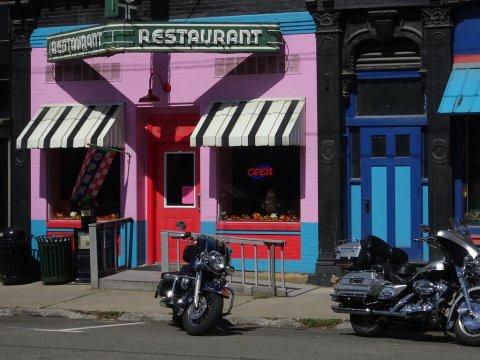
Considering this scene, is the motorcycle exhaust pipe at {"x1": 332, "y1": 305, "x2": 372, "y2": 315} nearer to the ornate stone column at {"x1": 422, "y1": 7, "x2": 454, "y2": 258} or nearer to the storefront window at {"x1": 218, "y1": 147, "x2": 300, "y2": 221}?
the ornate stone column at {"x1": 422, "y1": 7, "x2": 454, "y2": 258}

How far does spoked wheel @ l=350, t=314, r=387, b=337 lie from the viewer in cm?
1004

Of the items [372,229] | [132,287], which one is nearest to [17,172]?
[132,287]

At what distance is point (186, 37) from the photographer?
48.9 feet

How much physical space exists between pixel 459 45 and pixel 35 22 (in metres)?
8.13

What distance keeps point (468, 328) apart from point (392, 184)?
5671 millimetres

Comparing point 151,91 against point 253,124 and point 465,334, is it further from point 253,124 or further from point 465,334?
point 465,334

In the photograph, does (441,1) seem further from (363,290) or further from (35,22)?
(35,22)

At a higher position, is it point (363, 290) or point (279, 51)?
point (279, 51)

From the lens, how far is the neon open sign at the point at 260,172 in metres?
15.6

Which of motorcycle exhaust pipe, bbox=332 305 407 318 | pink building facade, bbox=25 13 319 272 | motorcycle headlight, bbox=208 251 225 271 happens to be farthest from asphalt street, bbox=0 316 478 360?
pink building facade, bbox=25 13 319 272

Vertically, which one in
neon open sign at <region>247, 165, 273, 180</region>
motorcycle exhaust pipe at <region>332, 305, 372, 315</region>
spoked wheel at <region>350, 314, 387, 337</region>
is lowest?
spoked wheel at <region>350, 314, 387, 337</region>

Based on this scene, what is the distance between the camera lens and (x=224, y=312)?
11.9m

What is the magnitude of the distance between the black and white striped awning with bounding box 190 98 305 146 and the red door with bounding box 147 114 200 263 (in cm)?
107

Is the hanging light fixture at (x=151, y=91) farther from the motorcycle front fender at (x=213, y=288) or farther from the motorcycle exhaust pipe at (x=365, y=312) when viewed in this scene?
the motorcycle exhaust pipe at (x=365, y=312)
